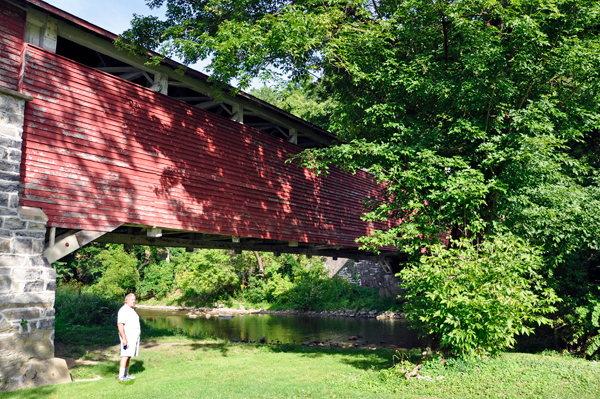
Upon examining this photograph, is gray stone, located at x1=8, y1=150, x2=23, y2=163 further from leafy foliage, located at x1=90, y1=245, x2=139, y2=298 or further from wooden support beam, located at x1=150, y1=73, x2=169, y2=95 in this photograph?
leafy foliage, located at x1=90, y1=245, x2=139, y2=298

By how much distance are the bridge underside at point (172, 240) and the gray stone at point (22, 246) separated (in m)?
0.39

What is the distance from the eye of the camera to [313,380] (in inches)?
278

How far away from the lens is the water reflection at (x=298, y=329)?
15.5 m

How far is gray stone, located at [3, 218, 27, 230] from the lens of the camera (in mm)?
6234

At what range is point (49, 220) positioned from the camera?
6801 millimetres

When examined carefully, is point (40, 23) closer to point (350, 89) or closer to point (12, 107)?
point (12, 107)

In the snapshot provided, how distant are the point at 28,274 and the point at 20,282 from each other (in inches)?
6.2

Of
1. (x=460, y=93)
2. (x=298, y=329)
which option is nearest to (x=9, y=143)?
(x=460, y=93)

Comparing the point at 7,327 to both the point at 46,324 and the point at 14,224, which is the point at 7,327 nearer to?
the point at 46,324

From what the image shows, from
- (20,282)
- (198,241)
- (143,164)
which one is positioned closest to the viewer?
(20,282)

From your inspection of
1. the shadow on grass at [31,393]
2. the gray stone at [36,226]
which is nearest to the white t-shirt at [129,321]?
the shadow on grass at [31,393]

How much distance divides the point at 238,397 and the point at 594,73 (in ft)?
29.2

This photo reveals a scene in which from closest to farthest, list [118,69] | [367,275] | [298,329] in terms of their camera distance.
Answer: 1. [118,69]
2. [298,329]
3. [367,275]

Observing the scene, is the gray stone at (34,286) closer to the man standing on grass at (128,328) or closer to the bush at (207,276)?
the man standing on grass at (128,328)
